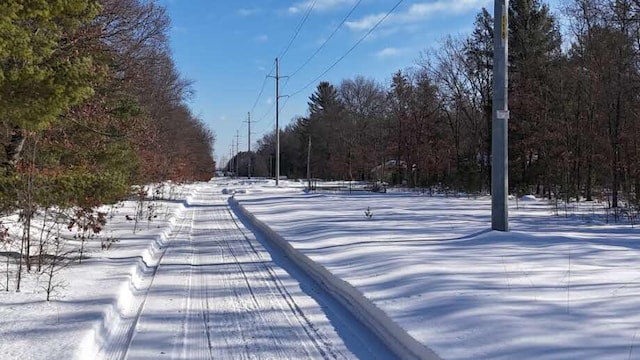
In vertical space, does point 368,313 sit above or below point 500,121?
below

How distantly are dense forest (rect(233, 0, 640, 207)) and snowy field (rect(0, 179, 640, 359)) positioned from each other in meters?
11.5

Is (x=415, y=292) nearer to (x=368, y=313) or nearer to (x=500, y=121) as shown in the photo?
(x=368, y=313)

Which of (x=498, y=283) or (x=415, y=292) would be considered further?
(x=498, y=283)

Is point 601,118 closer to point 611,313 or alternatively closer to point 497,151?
point 497,151

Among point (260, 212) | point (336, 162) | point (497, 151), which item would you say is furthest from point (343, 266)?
point (336, 162)

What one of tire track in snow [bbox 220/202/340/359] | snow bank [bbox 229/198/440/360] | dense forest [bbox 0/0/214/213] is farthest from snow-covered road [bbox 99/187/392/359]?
dense forest [bbox 0/0/214/213]

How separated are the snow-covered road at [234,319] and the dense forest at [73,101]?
2.90m

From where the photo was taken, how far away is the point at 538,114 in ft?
113

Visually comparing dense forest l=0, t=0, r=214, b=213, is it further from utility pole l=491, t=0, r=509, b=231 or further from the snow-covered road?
utility pole l=491, t=0, r=509, b=231

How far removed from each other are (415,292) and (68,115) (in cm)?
1115

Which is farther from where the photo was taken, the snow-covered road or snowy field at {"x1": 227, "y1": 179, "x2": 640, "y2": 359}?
the snow-covered road

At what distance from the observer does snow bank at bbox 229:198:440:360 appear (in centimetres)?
537

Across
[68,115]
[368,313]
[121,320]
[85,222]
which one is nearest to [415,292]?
[368,313]

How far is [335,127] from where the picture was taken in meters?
92.8
